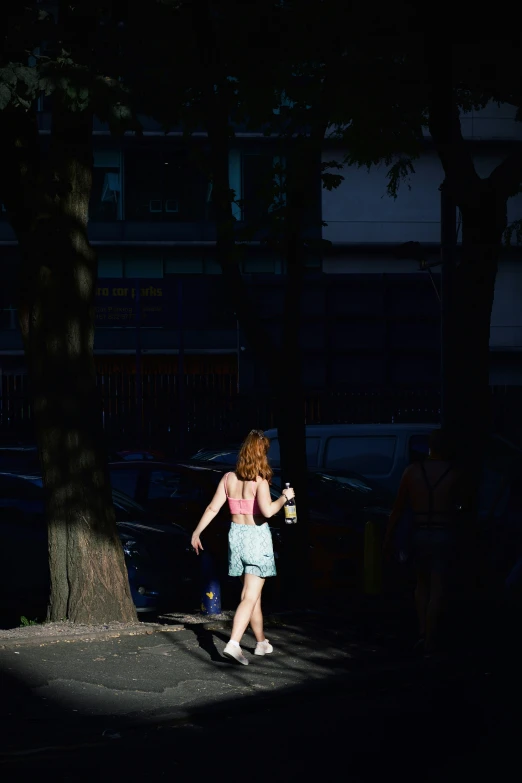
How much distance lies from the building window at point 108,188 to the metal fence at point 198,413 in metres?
16.9

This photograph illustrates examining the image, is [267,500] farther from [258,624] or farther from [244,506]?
[258,624]

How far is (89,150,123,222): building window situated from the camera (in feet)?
147

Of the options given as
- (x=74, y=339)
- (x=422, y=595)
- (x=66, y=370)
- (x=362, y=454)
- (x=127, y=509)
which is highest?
(x=74, y=339)

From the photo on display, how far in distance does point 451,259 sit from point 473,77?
2852mm

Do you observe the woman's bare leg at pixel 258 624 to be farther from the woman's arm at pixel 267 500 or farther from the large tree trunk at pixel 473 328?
the large tree trunk at pixel 473 328

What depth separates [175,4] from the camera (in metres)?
11.4

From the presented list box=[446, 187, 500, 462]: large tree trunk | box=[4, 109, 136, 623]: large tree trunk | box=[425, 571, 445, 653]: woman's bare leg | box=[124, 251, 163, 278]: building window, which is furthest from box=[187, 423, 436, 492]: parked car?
box=[124, 251, 163, 278]: building window

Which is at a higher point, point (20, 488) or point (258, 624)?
point (20, 488)

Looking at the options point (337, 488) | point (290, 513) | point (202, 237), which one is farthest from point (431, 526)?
Result: point (202, 237)

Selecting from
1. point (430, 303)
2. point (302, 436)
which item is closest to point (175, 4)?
point (302, 436)

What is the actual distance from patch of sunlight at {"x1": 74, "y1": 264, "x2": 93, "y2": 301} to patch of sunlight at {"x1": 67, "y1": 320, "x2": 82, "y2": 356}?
267 millimetres

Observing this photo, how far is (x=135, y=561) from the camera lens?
37.7ft

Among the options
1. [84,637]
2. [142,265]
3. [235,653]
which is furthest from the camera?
[142,265]

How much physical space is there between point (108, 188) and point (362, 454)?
99.0 ft
